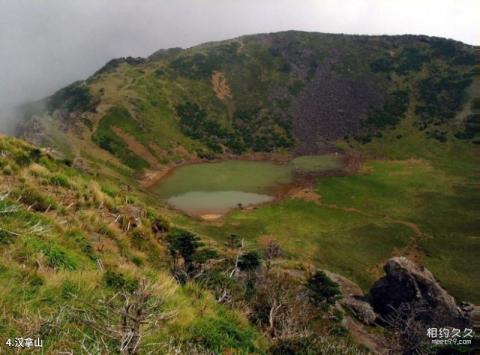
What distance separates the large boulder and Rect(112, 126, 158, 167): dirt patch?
56.6m

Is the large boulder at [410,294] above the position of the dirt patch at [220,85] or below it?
below

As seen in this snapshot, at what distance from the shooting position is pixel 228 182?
67.4 meters

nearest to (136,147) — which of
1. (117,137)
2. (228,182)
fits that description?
(117,137)

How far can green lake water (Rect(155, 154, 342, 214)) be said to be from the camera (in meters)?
56.1

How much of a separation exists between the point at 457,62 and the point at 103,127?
107620 millimetres

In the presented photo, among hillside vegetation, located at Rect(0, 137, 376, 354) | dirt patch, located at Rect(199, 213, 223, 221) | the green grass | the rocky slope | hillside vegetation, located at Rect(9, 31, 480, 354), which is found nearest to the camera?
hillside vegetation, located at Rect(0, 137, 376, 354)

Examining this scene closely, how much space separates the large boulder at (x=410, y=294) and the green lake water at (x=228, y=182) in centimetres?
2761

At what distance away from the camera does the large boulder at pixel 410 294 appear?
2466 centimetres

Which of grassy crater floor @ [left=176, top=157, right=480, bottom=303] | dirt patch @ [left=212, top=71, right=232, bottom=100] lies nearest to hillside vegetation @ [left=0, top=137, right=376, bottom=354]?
grassy crater floor @ [left=176, top=157, right=480, bottom=303]

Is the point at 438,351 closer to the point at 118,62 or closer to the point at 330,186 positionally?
the point at 330,186

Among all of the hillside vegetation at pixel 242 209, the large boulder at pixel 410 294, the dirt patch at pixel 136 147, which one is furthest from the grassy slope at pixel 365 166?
the large boulder at pixel 410 294

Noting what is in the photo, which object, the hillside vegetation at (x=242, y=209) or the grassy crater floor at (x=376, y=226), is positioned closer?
the hillside vegetation at (x=242, y=209)

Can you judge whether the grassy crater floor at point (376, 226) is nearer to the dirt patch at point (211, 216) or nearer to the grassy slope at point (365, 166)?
the grassy slope at point (365, 166)

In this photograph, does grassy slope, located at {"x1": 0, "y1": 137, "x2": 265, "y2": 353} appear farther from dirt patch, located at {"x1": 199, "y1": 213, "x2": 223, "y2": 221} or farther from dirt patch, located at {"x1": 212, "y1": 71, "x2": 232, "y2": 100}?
dirt patch, located at {"x1": 212, "y1": 71, "x2": 232, "y2": 100}
